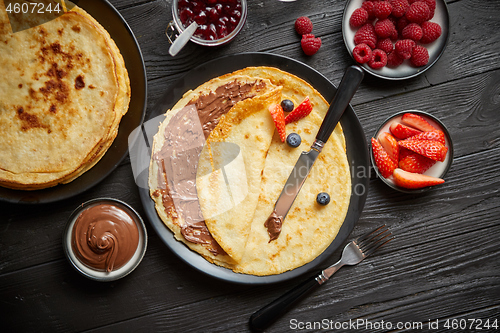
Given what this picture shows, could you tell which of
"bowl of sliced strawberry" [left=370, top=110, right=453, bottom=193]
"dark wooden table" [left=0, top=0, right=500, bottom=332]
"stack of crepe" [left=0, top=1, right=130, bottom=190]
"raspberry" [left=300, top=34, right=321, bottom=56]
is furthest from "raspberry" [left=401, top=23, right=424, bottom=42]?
"stack of crepe" [left=0, top=1, right=130, bottom=190]

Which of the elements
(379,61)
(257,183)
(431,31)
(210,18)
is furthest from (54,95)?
(431,31)

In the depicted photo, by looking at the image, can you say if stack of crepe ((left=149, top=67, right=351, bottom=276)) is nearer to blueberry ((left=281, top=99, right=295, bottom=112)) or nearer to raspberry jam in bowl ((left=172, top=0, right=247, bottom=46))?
blueberry ((left=281, top=99, right=295, bottom=112))

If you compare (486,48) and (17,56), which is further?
(486,48)

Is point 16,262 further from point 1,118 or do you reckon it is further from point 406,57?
point 406,57

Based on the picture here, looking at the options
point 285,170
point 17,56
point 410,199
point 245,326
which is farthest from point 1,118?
point 410,199

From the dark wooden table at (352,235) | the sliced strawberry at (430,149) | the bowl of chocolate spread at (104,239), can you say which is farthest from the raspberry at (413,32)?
the bowl of chocolate spread at (104,239)

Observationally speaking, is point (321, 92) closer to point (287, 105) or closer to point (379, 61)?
point (287, 105)
